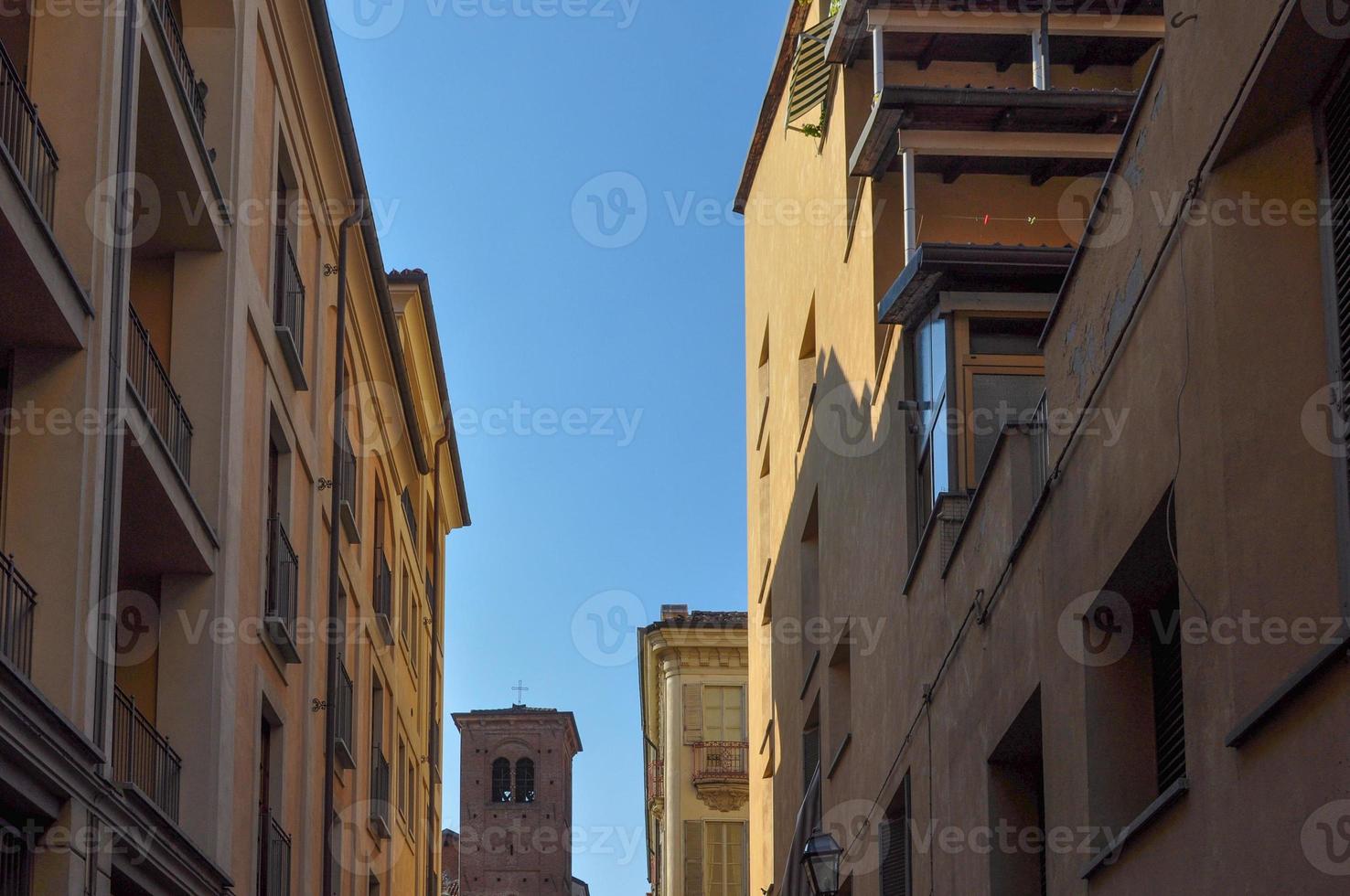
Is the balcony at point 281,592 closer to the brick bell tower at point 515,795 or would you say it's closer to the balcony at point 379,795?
the balcony at point 379,795

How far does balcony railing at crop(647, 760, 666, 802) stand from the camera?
58062 mm

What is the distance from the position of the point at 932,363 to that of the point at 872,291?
2.05 metres

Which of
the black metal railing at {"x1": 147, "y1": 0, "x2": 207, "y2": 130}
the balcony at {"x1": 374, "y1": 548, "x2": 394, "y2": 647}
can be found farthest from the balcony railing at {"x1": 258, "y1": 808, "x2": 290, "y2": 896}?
the balcony at {"x1": 374, "y1": 548, "x2": 394, "y2": 647}

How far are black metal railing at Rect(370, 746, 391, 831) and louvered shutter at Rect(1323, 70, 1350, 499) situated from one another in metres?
20.4

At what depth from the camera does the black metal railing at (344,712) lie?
23095 mm

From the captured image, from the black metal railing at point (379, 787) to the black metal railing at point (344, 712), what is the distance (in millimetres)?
2164

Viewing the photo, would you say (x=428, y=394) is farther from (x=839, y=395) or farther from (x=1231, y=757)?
(x=1231, y=757)

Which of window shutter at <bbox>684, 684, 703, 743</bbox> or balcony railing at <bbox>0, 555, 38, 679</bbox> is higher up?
window shutter at <bbox>684, 684, 703, 743</bbox>

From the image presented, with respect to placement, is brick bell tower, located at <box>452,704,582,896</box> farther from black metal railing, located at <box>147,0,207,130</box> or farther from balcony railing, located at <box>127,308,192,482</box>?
balcony railing, located at <box>127,308,192,482</box>

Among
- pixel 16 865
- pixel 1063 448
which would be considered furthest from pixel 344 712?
pixel 1063 448

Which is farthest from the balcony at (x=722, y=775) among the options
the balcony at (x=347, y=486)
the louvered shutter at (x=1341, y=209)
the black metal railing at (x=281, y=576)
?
the louvered shutter at (x=1341, y=209)

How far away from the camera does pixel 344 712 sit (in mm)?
24141

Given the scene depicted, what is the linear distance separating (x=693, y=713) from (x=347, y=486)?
3169cm

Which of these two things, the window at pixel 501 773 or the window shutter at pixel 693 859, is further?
the window at pixel 501 773
